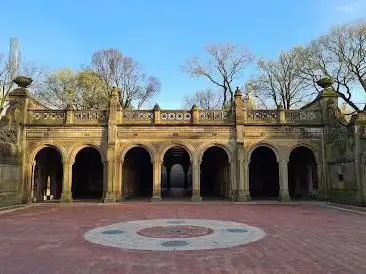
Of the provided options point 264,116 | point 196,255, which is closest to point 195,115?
point 264,116

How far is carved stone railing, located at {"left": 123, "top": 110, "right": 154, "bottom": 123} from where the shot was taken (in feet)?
71.6

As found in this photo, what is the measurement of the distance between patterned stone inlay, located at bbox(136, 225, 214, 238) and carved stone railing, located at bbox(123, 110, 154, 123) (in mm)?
12114

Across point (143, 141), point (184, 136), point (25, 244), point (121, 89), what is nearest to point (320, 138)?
point (184, 136)

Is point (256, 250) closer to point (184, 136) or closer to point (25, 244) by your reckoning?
point (25, 244)

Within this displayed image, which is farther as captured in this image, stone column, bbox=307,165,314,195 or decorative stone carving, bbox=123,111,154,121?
stone column, bbox=307,165,314,195

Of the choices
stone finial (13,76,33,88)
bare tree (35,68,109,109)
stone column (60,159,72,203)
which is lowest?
stone column (60,159,72,203)

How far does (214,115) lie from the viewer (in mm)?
22000

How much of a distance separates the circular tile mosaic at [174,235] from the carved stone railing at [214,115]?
11.2 m

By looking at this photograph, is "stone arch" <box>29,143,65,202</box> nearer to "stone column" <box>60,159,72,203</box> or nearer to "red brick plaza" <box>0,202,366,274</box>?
"stone column" <box>60,159,72,203</box>

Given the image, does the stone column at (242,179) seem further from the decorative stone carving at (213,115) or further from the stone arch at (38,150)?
the stone arch at (38,150)

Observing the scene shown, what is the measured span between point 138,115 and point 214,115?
5330 mm

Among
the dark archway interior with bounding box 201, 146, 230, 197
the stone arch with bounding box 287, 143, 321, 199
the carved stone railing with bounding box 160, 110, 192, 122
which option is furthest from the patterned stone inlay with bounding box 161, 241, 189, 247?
the stone arch with bounding box 287, 143, 321, 199

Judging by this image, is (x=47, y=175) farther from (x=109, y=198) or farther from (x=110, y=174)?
(x=109, y=198)

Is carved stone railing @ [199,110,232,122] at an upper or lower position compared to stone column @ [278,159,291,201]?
upper
